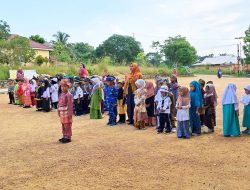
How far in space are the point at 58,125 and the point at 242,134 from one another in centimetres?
547

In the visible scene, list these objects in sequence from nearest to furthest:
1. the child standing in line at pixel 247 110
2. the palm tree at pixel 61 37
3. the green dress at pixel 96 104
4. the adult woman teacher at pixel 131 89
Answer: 1. the child standing in line at pixel 247 110
2. the adult woman teacher at pixel 131 89
3. the green dress at pixel 96 104
4. the palm tree at pixel 61 37

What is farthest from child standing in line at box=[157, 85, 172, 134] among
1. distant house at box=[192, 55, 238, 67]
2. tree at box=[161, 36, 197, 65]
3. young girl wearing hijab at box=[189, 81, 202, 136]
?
distant house at box=[192, 55, 238, 67]

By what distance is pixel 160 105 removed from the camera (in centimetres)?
923

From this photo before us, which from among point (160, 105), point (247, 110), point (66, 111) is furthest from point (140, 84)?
point (247, 110)

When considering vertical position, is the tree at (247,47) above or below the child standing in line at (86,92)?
above

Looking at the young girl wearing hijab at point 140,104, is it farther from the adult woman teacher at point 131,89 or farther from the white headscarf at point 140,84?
the adult woman teacher at point 131,89

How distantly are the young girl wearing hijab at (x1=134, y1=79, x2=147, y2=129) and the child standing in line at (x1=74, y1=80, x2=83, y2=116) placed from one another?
Result: 378cm

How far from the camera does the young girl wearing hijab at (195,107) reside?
870 cm

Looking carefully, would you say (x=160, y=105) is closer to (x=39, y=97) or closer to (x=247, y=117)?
(x=247, y=117)

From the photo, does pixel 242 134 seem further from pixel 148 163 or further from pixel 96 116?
pixel 96 116

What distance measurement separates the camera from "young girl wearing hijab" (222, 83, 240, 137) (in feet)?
27.6

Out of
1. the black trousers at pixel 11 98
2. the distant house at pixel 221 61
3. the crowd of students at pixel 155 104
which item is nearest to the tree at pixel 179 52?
the distant house at pixel 221 61

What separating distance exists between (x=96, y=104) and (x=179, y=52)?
57.8 meters

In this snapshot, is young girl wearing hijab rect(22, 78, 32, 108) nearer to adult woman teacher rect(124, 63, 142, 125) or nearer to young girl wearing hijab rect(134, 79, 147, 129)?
adult woman teacher rect(124, 63, 142, 125)
